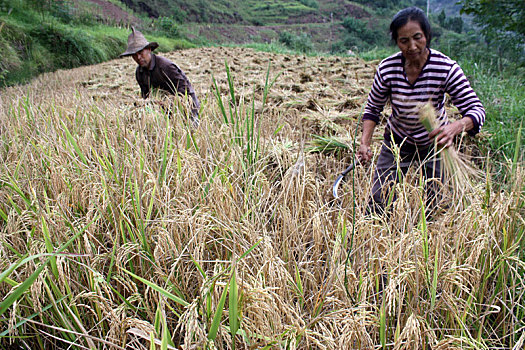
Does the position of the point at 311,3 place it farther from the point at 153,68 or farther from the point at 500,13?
the point at 153,68

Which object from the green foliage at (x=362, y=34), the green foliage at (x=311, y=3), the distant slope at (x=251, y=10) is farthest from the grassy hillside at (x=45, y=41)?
the green foliage at (x=311, y=3)

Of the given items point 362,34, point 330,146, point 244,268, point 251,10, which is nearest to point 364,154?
point 330,146

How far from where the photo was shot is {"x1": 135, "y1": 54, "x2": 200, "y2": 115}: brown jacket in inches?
131

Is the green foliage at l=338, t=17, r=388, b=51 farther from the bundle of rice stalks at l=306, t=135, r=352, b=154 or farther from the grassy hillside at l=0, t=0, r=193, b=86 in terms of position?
the bundle of rice stalks at l=306, t=135, r=352, b=154

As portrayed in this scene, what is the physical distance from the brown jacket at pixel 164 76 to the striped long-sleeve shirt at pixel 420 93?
1767 millimetres

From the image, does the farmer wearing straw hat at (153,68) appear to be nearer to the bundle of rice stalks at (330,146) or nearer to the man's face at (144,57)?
the man's face at (144,57)

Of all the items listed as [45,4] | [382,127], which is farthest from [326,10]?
[382,127]

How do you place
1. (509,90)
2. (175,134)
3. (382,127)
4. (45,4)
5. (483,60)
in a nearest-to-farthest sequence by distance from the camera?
(175,134) < (382,127) < (509,90) < (483,60) < (45,4)

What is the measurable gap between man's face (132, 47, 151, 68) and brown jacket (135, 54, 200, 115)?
44mm

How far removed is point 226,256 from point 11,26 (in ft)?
28.5

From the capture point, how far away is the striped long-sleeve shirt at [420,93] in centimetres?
183

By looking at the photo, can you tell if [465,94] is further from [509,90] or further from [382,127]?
[509,90]

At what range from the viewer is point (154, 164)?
1832 mm

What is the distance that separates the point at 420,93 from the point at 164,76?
7.89ft
